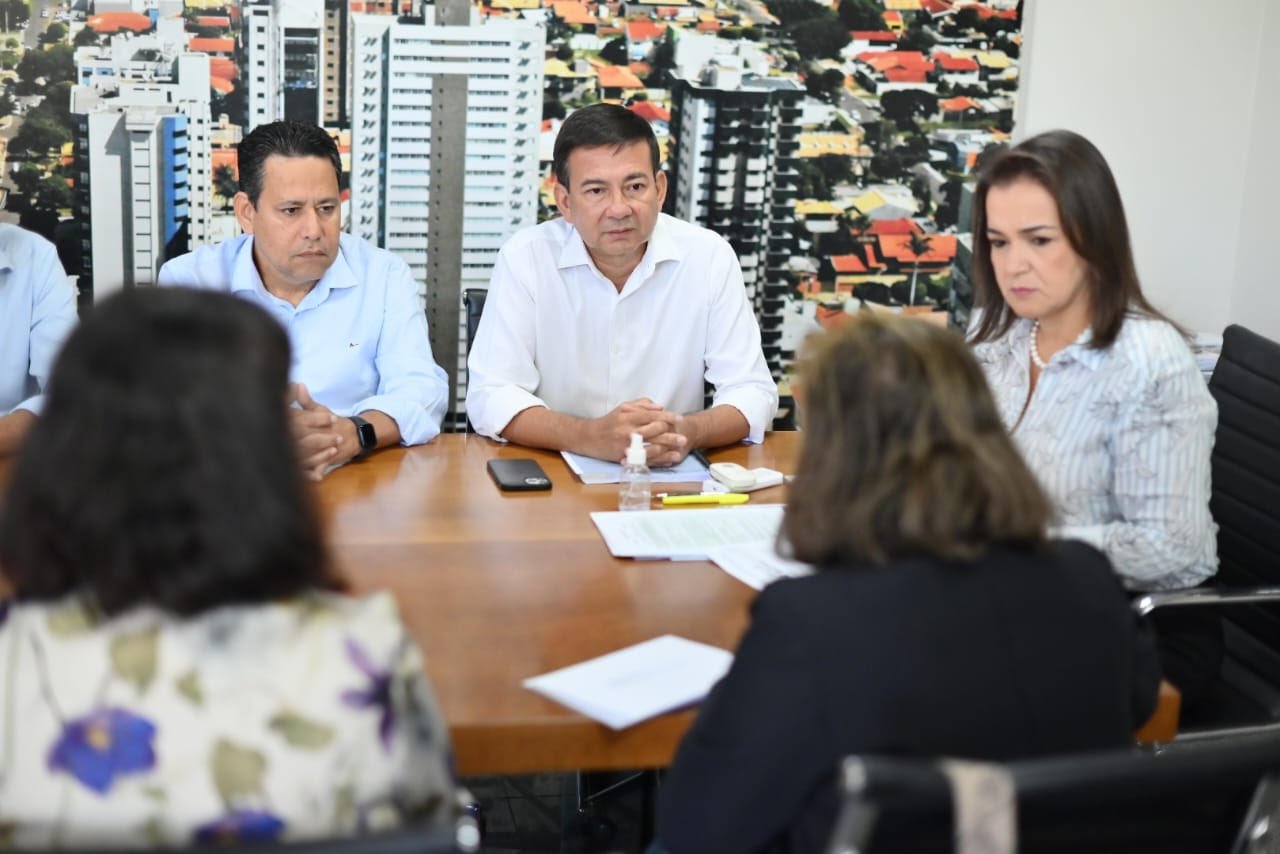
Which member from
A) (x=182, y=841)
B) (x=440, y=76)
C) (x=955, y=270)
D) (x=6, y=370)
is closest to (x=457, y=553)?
(x=182, y=841)

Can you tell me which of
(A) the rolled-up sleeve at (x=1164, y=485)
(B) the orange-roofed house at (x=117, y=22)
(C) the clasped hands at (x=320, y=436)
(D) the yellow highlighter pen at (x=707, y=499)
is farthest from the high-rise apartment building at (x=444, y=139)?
(A) the rolled-up sleeve at (x=1164, y=485)

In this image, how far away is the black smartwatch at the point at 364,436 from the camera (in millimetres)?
2631

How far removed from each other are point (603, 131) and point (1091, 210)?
3.84 ft

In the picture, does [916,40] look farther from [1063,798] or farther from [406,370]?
[1063,798]

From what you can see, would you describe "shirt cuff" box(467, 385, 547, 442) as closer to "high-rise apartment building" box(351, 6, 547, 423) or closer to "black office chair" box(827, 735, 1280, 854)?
"high-rise apartment building" box(351, 6, 547, 423)

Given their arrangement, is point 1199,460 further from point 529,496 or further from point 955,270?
point 955,270

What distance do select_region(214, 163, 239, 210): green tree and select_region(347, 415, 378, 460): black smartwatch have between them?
1287 millimetres

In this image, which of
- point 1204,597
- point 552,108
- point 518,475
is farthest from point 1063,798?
point 552,108

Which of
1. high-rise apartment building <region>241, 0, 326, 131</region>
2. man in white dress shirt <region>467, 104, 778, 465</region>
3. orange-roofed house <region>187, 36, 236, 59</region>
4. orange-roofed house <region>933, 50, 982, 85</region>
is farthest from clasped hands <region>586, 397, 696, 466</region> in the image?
orange-roofed house <region>933, 50, 982, 85</region>

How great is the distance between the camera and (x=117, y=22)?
349cm

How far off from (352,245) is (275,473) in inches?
80.2

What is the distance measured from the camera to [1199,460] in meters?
2.13

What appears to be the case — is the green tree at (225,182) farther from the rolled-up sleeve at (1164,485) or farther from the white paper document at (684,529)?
the rolled-up sleeve at (1164,485)

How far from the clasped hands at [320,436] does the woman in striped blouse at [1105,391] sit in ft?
3.98
